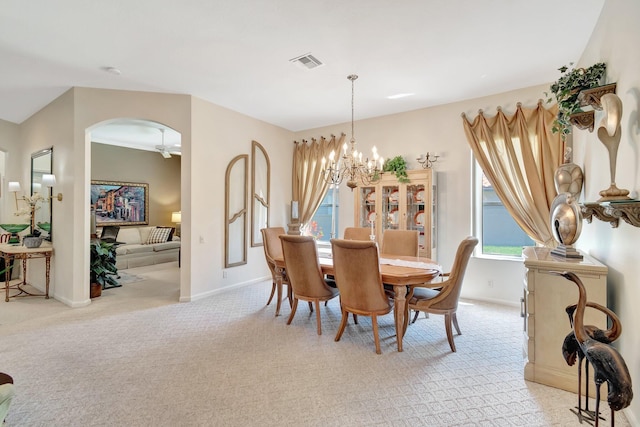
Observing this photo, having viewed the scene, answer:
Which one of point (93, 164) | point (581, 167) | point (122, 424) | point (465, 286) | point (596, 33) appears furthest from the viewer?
point (93, 164)

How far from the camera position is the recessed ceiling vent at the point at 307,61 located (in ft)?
10.4

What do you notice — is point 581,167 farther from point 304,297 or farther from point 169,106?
point 169,106

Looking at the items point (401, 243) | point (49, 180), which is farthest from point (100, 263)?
point (401, 243)

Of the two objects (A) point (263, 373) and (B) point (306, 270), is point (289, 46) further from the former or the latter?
(A) point (263, 373)

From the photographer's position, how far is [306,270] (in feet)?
10.4

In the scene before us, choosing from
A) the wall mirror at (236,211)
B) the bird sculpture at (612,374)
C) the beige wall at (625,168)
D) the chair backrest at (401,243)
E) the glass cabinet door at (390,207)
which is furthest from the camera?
the wall mirror at (236,211)

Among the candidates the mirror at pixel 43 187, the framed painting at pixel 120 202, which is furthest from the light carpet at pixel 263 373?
the framed painting at pixel 120 202

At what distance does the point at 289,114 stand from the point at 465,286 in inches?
153

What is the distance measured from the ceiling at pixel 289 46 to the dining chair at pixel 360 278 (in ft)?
6.31

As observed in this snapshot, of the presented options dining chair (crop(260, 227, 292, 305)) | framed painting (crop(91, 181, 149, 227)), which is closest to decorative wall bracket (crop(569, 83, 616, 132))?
dining chair (crop(260, 227, 292, 305))

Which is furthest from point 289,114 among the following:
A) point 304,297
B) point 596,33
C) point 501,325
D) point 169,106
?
point 501,325

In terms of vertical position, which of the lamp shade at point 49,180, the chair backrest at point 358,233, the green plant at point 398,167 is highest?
the green plant at point 398,167

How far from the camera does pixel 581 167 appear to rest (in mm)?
3127

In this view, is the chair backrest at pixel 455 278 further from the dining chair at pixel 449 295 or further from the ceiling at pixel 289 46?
the ceiling at pixel 289 46
